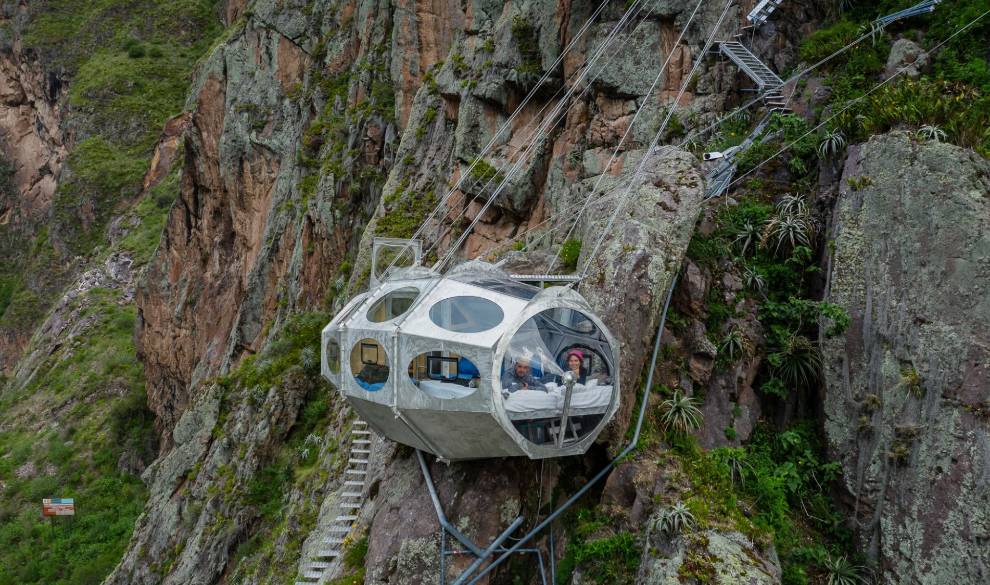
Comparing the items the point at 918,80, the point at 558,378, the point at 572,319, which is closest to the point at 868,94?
the point at 918,80

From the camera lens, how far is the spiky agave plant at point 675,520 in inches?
314

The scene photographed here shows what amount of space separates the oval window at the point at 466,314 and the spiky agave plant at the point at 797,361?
550cm

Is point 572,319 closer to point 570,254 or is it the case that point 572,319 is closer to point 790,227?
point 570,254

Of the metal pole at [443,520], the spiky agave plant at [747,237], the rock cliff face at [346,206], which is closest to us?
the metal pole at [443,520]

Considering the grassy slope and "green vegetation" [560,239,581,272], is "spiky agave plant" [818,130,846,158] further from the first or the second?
the grassy slope

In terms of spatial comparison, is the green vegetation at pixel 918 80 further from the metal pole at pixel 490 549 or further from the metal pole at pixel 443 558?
the metal pole at pixel 443 558

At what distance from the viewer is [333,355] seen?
10.3 meters

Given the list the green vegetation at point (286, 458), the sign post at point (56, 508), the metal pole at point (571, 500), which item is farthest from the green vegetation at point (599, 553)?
the sign post at point (56, 508)

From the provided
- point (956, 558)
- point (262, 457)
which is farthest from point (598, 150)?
point (262, 457)

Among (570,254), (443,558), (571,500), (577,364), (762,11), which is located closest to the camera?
(577,364)

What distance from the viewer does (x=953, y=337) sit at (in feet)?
29.8

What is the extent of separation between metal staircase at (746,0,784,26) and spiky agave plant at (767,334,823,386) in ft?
31.6

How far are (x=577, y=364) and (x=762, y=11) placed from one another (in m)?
12.9

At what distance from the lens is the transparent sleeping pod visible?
799cm
